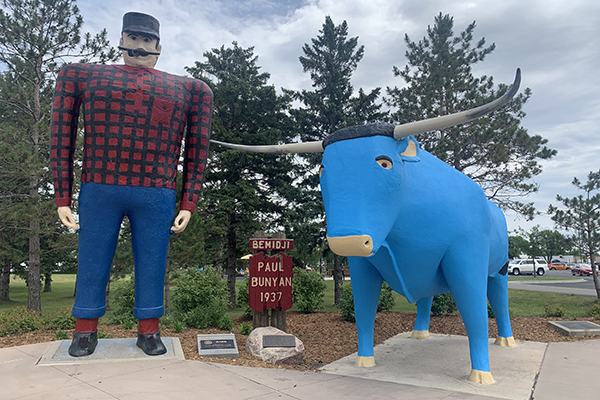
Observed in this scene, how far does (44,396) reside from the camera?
354cm

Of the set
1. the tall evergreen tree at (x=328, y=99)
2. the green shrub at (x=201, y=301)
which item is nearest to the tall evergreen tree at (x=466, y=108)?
the tall evergreen tree at (x=328, y=99)

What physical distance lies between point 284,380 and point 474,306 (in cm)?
235

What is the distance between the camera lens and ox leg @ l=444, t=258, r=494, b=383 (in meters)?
4.91

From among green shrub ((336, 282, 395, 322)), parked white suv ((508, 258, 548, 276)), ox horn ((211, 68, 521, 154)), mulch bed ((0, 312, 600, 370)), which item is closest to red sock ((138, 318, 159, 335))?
mulch bed ((0, 312, 600, 370))

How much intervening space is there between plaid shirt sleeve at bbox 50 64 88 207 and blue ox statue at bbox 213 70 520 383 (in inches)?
86.5

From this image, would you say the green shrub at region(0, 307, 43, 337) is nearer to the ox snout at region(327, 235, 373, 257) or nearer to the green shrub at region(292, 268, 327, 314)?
the ox snout at region(327, 235, 373, 257)

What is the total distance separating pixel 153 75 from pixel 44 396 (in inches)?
135

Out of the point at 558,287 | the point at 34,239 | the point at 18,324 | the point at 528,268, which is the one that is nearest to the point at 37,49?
the point at 34,239

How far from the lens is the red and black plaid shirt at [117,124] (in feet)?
15.5

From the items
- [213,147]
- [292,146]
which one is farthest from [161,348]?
[213,147]

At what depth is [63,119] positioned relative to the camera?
4.82m

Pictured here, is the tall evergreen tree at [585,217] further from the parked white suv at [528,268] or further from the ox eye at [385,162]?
the parked white suv at [528,268]

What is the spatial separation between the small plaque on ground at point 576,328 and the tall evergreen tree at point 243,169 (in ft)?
34.8

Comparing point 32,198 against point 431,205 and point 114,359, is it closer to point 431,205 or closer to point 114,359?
point 114,359
